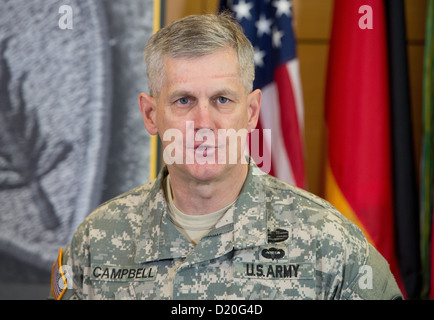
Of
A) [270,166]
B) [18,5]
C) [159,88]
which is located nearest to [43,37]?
[18,5]

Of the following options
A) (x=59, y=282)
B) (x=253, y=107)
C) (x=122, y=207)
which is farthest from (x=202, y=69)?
(x=59, y=282)

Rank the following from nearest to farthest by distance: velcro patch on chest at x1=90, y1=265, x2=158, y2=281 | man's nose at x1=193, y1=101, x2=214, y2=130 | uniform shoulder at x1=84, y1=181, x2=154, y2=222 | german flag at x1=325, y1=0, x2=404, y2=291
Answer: man's nose at x1=193, y1=101, x2=214, y2=130 → velcro patch on chest at x1=90, y1=265, x2=158, y2=281 → uniform shoulder at x1=84, y1=181, x2=154, y2=222 → german flag at x1=325, y1=0, x2=404, y2=291

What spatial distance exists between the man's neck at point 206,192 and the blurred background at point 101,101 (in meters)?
1.00

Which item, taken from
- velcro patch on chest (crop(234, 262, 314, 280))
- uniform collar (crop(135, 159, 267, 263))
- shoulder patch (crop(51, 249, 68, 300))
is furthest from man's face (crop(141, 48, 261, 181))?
shoulder patch (crop(51, 249, 68, 300))

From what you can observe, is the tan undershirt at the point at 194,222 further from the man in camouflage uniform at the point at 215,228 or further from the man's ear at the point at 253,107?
the man's ear at the point at 253,107

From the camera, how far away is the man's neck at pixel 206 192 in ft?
4.59

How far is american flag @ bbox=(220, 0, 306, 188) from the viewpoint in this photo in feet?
7.97

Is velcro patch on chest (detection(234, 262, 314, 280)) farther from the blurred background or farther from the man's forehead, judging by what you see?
the blurred background

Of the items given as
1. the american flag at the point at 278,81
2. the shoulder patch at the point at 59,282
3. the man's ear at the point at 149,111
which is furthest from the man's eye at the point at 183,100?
the american flag at the point at 278,81

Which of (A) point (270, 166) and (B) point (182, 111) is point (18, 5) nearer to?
(A) point (270, 166)

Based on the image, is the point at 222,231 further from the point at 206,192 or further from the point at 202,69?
the point at 202,69

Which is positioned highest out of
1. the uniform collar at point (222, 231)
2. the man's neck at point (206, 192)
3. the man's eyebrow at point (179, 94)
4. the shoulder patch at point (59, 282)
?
the man's eyebrow at point (179, 94)

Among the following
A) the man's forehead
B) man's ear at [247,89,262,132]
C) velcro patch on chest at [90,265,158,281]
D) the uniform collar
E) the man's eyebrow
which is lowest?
velcro patch on chest at [90,265,158,281]

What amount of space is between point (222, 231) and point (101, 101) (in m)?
1.40
